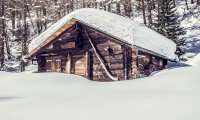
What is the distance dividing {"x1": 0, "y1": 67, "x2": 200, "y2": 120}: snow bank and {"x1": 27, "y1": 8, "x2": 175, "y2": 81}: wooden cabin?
11760mm

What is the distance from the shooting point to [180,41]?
35.2 metres

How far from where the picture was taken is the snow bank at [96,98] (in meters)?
4.67

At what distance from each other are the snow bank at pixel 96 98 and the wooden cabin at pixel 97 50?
38.6 ft

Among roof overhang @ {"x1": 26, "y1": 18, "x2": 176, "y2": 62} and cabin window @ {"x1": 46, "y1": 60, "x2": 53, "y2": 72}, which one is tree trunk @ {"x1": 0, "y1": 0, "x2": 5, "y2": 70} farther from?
roof overhang @ {"x1": 26, "y1": 18, "x2": 176, "y2": 62}

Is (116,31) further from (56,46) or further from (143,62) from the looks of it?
(56,46)

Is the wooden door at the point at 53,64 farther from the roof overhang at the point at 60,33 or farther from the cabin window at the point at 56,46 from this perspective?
the roof overhang at the point at 60,33

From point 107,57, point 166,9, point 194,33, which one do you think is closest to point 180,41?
A: point 166,9

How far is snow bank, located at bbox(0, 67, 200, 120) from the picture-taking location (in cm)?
467

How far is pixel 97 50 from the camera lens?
20219mm

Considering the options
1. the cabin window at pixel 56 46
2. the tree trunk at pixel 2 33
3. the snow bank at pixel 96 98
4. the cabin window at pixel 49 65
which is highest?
the tree trunk at pixel 2 33

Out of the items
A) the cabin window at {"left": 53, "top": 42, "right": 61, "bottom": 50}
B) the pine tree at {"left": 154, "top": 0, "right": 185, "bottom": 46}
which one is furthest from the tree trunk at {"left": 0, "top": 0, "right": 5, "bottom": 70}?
the cabin window at {"left": 53, "top": 42, "right": 61, "bottom": 50}

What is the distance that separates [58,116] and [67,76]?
1.90 metres

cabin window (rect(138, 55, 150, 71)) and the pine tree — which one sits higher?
the pine tree

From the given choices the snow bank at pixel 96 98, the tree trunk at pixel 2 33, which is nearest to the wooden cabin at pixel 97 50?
the snow bank at pixel 96 98
